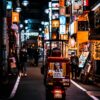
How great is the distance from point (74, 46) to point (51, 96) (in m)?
25.3

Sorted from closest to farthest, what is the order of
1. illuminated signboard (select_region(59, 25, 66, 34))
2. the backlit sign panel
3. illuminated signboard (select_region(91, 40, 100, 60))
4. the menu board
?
illuminated signboard (select_region(91, 40, 100, 60)) → the menu board → the backlit sign panel → illuminated signboard (select_region(59, 25, 66, 34))

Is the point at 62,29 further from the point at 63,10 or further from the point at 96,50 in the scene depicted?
the point at 96,50

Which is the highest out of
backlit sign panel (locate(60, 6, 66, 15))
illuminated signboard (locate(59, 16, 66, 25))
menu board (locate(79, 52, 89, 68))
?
backlit sign panel (locate(60, 6, 66, 15))

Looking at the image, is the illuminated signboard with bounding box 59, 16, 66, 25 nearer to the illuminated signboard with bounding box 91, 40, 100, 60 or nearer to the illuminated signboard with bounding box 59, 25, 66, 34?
the illuminated signboard with bounding box 59, 25, 66, 34

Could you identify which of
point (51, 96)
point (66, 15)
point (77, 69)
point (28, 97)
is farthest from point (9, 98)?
point (66, 15)

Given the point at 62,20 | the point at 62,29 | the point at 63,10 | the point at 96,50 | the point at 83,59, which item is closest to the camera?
the point at 96,50

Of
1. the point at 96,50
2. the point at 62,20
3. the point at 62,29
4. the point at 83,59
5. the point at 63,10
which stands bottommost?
the point at 83,59

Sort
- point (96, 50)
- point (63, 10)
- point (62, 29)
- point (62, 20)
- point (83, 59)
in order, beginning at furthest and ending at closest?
point (62, 29)
point (62, 20)
point (63, 10)
point (83, 59)
point (96, 50)

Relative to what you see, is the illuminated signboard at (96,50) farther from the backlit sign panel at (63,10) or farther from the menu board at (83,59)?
the backlit sign panel at (63,10)

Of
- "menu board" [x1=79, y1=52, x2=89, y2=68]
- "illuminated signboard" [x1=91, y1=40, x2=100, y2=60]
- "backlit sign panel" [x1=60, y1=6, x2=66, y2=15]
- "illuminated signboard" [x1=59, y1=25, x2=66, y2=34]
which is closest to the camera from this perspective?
"illuminated signboard" [x1=91, y1=40, x2=100, y2=60]

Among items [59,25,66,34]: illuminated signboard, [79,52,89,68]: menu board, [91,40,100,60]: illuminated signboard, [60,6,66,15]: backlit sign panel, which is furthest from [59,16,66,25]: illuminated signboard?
[91,40,100,60]: illuminated signboard

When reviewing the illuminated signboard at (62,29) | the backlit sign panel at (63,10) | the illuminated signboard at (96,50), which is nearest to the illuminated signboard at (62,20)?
the illuminated signboard at (62,29)

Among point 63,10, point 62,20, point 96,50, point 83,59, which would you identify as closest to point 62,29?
point 62,20

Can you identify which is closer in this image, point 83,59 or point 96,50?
point 96,50
